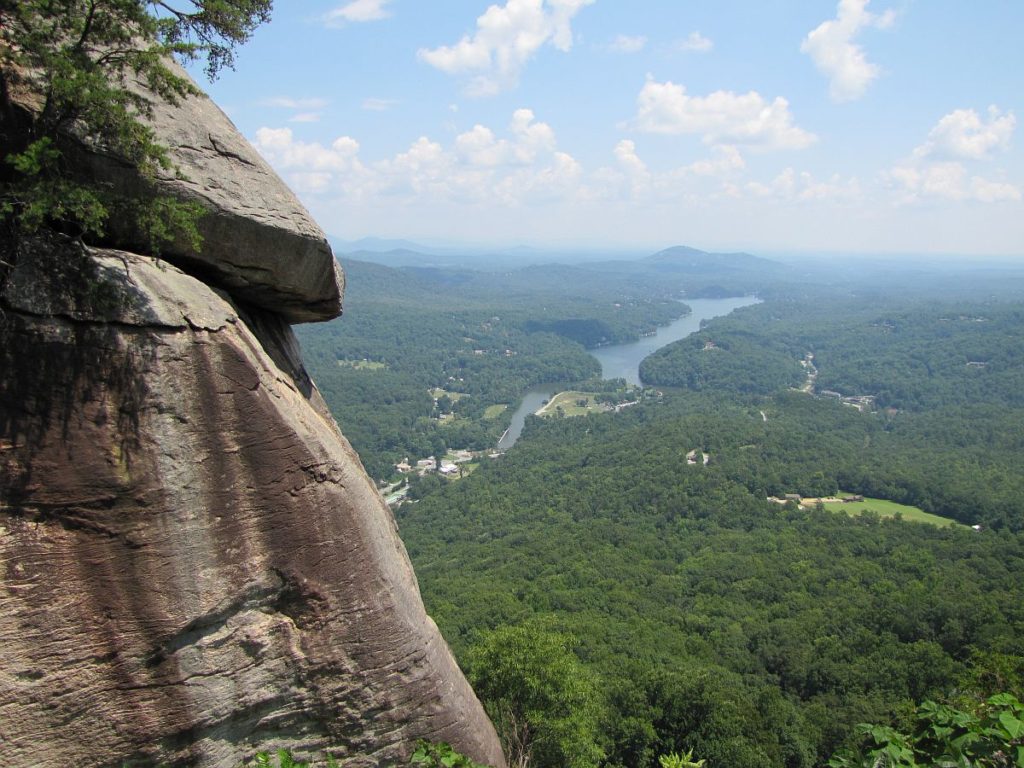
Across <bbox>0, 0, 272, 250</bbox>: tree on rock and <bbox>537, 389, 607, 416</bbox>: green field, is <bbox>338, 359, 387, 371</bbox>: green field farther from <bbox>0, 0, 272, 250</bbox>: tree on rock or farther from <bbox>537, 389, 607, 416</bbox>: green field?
<bbox>0, 0, 272, 250</bbox>: tree on rock

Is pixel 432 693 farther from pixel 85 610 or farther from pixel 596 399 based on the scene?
pixel 596 399

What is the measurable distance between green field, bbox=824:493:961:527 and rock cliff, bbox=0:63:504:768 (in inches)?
2732

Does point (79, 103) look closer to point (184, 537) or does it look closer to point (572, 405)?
point (184, 537)

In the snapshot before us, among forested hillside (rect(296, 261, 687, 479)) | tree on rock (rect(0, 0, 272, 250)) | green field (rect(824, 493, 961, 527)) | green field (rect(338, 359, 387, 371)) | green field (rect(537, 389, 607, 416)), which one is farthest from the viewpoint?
green field (rect(338, 359, 387, 371))

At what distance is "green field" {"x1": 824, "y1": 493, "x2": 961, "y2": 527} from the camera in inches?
2569

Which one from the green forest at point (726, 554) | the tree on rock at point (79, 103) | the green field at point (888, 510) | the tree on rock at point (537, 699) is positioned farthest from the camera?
the green field at point (888, 510)

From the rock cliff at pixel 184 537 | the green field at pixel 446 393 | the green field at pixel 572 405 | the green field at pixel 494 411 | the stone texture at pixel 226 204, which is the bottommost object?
the green field at pixel 494 411

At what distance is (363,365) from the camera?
163000 millimetres

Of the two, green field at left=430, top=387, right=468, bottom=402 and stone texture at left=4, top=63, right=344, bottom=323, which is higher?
stone texture at left=4, top=63, right=344, bottom=323

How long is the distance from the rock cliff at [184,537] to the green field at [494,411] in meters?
114

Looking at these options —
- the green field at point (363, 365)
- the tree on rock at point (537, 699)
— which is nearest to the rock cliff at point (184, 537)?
the tree on rock at point (537, 699)

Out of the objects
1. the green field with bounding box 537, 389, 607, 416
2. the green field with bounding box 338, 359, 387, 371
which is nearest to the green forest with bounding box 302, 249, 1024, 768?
the green field with bounding box 537, 389, 607, 416

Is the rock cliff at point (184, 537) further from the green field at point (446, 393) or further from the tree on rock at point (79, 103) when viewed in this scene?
the green field at point (446, 393)

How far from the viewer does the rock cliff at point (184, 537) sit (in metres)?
6.55
